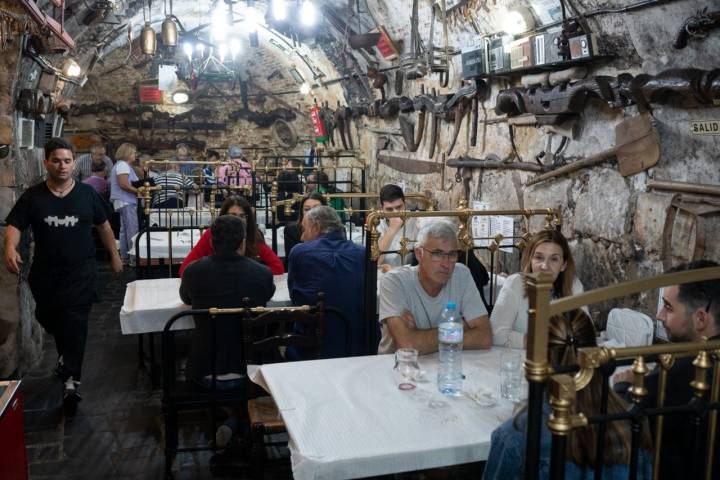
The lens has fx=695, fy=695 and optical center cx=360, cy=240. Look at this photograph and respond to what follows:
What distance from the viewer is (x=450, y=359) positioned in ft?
9.87

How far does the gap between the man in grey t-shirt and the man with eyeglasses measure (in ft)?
3.23

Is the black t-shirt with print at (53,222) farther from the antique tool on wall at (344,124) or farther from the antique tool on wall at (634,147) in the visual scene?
the antique tool on wall at (344,124)

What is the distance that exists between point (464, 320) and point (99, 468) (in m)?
2.20

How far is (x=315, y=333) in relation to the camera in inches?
136

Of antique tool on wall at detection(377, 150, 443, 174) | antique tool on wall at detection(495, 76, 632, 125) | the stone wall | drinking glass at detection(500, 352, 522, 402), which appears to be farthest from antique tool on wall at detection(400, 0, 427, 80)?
drinking glass at detection(500, 352, 522, 402)

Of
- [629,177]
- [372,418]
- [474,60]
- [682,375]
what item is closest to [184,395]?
[372,418]

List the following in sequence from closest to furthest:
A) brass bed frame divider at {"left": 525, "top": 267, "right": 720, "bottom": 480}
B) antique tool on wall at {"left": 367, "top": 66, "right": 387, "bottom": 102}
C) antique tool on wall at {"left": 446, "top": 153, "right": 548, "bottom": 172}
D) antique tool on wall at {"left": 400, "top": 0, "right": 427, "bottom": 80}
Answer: brass bed frame divider at {"left": 525, "top": 267, "right": 720, "bottom": 480} → antique tool on wall at {"left": 446, "top": 153, "right": 548, "bottom": 172} → antique tool on wall at {"left": 400, "top": 0, "right": 427, "bottom": 80} → antique tool on wall at {"left": 367, "top": 66, "right": 387, "bottom": 102}

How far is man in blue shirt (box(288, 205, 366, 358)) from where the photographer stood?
4043 millimetres

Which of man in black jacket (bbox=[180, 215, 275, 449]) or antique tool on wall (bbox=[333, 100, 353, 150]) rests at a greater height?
antique tool on wall (bbox=[333, 100, 353, 150])

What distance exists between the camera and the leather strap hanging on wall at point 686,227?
3.89 m

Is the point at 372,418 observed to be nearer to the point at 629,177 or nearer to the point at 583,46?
the point at 629,177

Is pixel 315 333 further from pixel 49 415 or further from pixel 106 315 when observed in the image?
pixel 106 315

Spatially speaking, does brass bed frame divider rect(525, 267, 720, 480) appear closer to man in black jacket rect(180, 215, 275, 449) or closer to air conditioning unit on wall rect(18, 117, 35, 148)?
man in black jacket rect(180, 215, 275, 449)

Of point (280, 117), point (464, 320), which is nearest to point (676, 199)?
point (464, 320)
